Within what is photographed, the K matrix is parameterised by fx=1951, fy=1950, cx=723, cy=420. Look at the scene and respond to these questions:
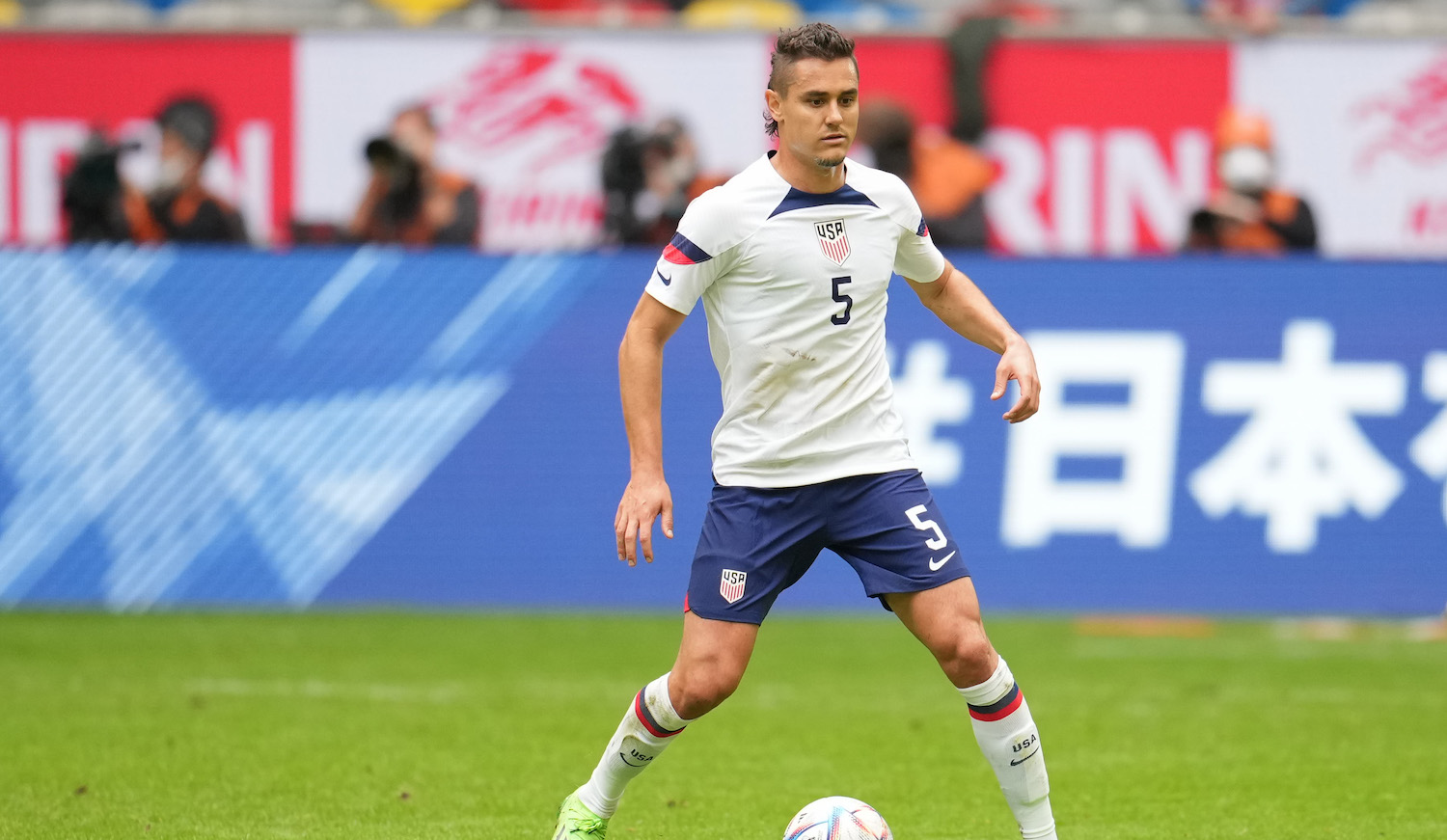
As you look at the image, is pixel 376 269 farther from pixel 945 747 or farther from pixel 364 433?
pixel 945 747

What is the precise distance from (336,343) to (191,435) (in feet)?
3.36

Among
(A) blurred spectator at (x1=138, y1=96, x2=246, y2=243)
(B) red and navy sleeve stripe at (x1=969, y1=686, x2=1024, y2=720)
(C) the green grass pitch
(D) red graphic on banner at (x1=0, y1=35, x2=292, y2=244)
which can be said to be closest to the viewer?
(B) red and navy sleeve stripe at (x1=969, y1=686, x2=1024, y2=720)

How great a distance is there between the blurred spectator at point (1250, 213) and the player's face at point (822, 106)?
7915 mm

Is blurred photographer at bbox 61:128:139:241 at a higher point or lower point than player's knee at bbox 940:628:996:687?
lower

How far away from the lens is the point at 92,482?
1162cm

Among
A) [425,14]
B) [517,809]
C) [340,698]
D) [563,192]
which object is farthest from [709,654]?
[425,14]

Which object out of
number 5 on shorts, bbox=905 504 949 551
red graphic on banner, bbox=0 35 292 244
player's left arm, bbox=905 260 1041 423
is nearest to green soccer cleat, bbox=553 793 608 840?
number 5 on shorts, bbox=905 504 949 551

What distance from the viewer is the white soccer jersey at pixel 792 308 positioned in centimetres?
566

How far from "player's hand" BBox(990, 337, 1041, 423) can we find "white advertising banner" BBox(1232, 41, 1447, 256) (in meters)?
10.2

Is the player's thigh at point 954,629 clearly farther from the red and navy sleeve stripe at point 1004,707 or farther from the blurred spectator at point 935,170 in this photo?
the blurred spectator at point 935,170

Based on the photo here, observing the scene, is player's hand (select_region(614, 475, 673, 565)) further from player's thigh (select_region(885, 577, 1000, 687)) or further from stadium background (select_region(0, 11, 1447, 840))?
stadium background (select_region(0, 11, 1447, 840))

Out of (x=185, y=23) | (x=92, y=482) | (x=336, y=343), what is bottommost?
(x=92, y=482)

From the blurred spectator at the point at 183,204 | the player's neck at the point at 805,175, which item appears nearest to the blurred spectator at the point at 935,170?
the blurred spectator at the point at 183,204

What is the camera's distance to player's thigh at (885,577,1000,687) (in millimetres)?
5586
